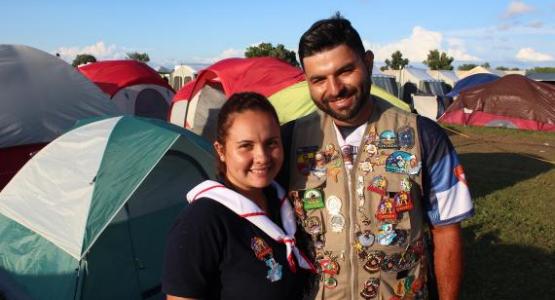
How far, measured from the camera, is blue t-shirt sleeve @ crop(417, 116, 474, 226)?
1.78 meters

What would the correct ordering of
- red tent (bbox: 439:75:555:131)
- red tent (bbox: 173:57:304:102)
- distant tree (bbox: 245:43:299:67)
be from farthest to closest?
distant tree (bbox: 245:43:299:67)
red tent (bbox: 439:75:555:131)
red tent (bbox: 173:57:304:102)

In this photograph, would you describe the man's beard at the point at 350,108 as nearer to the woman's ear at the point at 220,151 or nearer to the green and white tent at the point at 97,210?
the woman's ear at the point at 220,151

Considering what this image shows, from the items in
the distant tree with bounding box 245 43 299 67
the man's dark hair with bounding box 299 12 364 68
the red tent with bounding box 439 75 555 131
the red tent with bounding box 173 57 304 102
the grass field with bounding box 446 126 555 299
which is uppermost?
the distant tree with bounding box 245 43 299 67

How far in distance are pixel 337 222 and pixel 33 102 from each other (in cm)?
695

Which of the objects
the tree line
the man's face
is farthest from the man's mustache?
the tree line

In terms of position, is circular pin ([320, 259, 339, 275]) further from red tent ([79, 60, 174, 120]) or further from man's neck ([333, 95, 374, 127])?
red tent ([79, 60, 174, 120])

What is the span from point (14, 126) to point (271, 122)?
6588mm

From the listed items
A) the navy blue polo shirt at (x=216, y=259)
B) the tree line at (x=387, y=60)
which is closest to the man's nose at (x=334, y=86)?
the navy blue polo shirt at (x=216, y=259)

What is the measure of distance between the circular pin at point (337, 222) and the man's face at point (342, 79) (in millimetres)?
375

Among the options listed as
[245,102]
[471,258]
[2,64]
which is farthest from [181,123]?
[245,102]

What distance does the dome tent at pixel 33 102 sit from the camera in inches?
279

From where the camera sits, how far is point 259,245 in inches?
64.1

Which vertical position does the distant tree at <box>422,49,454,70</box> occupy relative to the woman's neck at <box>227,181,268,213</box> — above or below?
above

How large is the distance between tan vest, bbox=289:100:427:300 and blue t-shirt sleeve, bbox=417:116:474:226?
0.04 metres
